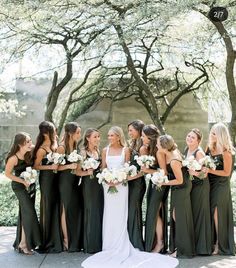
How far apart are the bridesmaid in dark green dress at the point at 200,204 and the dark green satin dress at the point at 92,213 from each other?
4.64 ft

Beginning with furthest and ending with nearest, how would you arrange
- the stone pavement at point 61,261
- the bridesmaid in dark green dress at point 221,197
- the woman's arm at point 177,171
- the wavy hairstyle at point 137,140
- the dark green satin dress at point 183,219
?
the wavy hairstyle at point 137,140
the bridesmaid in dark green dress at point 221,197
the dark green satin dress at point 183,219
the woman's arm at point 177,171
the stone pavement at point 61,261

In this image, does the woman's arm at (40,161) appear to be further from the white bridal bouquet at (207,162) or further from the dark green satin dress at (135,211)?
the white bridal bouquet at (207,162)

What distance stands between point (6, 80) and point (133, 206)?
12.2m

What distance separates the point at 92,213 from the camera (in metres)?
6.97

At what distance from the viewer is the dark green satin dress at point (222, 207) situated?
6.89 m

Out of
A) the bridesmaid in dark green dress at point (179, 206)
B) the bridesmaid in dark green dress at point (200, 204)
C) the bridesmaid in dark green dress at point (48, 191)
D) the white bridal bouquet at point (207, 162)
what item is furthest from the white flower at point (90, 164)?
the white bridal bouquet at point (207, 162)

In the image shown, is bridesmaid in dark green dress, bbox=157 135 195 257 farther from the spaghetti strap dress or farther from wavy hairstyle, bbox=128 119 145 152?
the spaghetti strap dress

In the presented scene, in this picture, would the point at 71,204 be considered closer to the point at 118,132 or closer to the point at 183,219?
the point at 118,132

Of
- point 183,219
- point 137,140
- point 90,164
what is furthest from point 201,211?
point 90,164

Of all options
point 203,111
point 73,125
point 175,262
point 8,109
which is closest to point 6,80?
point 8,109

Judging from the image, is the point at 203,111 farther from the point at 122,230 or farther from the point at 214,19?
the point at 122,230

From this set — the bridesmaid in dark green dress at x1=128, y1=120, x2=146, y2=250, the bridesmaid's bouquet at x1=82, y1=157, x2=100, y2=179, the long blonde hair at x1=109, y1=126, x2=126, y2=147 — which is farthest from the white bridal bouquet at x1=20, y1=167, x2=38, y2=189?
the bridesmaid in dark green dress at x1=128, y1=120, x2=146, y2=250

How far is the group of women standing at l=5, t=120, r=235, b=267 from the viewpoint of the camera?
677 centimetres

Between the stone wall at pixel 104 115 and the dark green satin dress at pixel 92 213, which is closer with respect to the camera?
the dark green satin dress at pixel 92 213
